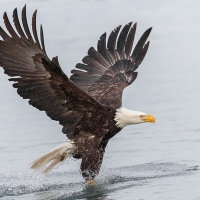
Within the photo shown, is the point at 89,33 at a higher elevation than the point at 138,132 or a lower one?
higher

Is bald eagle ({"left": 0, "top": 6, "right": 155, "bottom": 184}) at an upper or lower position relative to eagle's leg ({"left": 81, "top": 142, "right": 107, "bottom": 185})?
upper

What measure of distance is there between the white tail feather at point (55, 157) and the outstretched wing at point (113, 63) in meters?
1.32

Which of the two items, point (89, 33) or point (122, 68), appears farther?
point (89, 33)

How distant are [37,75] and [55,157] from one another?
1308 mm

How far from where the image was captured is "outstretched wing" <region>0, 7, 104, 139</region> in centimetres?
1139

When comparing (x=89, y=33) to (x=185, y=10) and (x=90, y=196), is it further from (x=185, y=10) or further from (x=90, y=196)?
(x=90, y=196)

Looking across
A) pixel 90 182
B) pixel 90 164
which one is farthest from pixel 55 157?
pixel 90 182

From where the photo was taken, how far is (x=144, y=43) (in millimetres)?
13930

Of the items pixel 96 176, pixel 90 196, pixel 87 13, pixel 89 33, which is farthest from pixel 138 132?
pixel 87 13

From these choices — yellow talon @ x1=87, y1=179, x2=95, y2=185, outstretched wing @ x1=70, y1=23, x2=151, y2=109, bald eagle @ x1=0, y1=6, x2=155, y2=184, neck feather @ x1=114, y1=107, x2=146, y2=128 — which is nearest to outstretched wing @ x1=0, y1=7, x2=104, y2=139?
bald eagle @ x1=0, y1=6, x2=155, y2=184

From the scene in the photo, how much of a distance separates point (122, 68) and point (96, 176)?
2243 millimetres

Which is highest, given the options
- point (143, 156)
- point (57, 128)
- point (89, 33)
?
point (89, 33)

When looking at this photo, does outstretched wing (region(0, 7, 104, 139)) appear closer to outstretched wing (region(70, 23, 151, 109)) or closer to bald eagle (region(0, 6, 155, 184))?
bald eagle (region(0, 6, 155, 184))

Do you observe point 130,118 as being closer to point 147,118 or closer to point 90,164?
point 147,118
